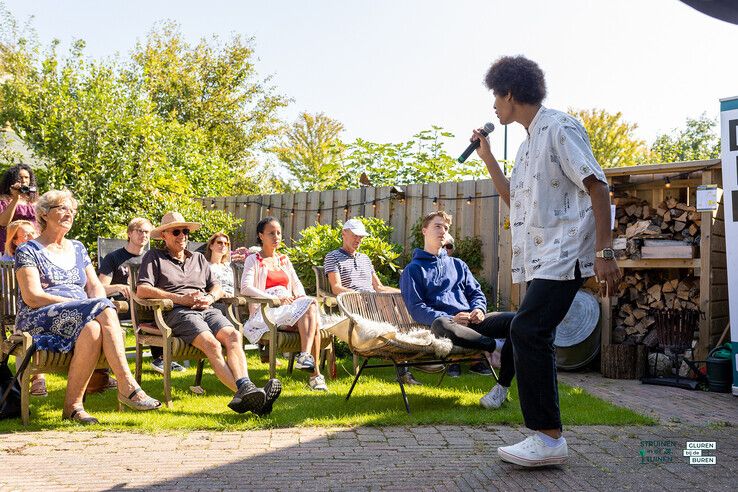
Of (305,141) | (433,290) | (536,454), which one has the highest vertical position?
(305,141)

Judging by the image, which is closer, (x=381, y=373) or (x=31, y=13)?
(x=381, y=373)

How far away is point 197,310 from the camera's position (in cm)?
482

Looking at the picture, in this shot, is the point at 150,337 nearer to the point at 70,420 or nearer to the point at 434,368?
the point at 70,420

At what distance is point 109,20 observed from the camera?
1736cm

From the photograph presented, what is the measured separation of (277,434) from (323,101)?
20431 mm

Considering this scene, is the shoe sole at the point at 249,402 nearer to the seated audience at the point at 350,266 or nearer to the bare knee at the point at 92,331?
the bare knee at the point at 92,331

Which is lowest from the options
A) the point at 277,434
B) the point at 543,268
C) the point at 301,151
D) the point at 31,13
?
the point at 277,434

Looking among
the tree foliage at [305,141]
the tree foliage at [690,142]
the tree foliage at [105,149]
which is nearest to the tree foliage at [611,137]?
the tree foliage at [690,142]

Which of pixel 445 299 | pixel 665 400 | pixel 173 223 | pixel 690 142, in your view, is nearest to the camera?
pixel 173 223

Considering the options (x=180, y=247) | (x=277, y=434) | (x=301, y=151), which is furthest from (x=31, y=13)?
(x=277, y=434)

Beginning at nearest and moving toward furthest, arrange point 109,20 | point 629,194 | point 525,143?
point 525,143, point 629,194, point 109,20

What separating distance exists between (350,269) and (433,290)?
54.5 inches

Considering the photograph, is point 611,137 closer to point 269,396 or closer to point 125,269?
point 125,269

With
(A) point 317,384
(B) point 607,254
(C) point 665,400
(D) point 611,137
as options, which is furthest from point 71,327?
(D) point 611,137
